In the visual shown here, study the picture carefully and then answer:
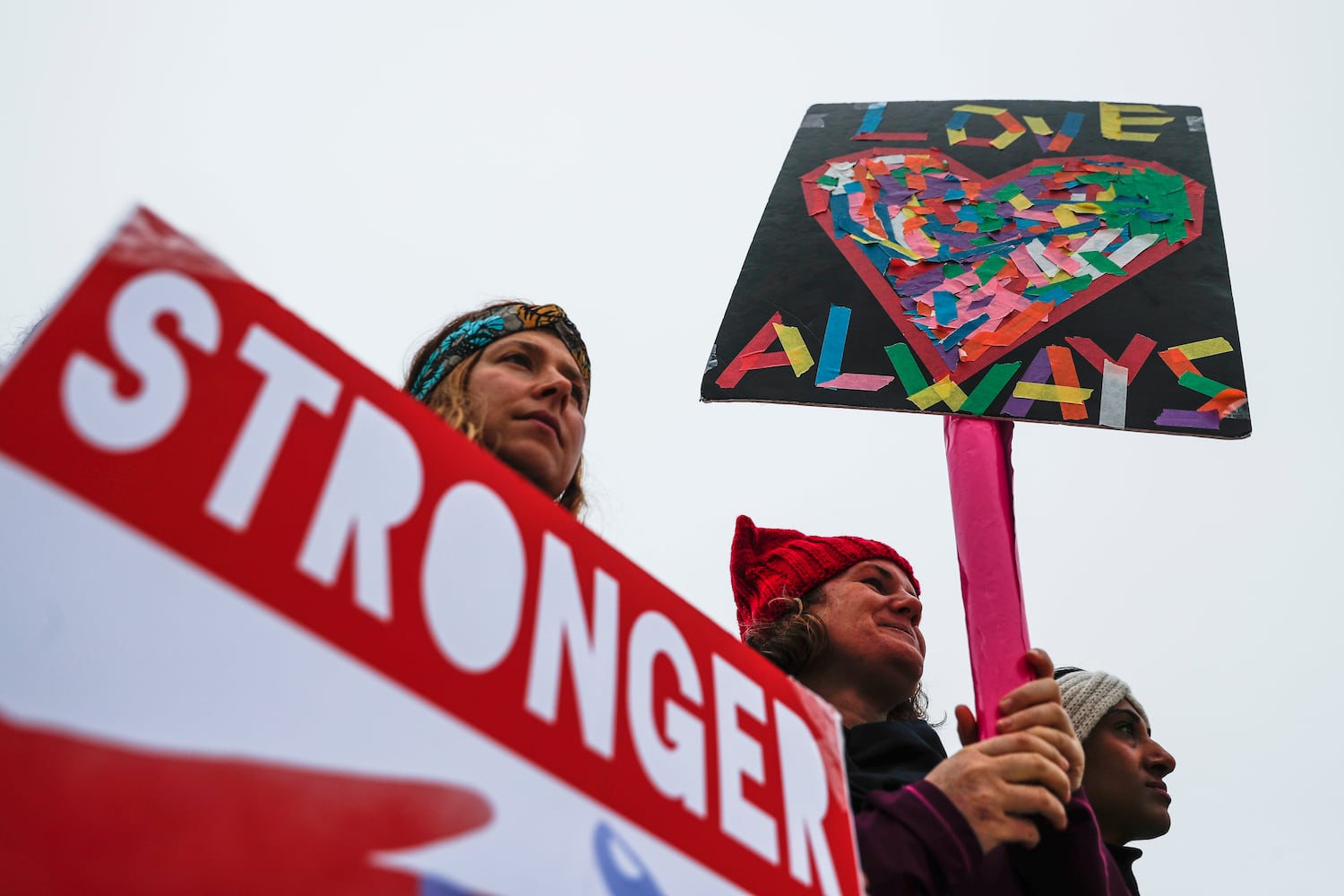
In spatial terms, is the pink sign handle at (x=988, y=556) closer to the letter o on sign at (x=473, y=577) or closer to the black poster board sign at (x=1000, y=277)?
the black poster board sign at (x=1000, y=277)

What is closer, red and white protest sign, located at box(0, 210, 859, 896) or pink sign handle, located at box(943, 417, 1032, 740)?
red and white protest sign, located at box(0, 210, 859, 896)

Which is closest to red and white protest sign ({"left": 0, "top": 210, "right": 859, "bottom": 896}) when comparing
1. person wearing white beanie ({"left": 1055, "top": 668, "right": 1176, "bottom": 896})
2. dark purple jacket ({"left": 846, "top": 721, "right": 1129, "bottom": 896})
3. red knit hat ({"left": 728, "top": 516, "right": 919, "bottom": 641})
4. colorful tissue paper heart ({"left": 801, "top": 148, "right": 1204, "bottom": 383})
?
dark purple jacket ({"left": 846, "top": 721, "right": 1129, "bottom": 896})

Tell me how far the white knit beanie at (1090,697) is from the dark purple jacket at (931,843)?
86 cm

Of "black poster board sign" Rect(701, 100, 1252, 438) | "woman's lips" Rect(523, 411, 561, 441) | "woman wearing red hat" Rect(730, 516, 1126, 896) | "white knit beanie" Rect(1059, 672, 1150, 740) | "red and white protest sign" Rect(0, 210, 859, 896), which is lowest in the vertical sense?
"red and white protest sign" Rect(0, 210, 859, 896)

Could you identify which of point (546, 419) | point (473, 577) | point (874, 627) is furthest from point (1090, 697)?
point (473, 577)

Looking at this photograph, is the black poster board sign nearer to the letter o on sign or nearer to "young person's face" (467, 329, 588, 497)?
"young person's face" (467, 329, 588, 497)

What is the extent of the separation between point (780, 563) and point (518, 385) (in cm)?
107

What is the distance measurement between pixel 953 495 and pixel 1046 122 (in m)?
1.23

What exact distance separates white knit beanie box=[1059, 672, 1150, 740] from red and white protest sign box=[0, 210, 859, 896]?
6.25 feet

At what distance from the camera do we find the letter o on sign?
3.51 ft

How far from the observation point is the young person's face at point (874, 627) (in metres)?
2.64

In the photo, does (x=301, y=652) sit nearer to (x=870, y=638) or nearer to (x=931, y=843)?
(x=931, y=843)

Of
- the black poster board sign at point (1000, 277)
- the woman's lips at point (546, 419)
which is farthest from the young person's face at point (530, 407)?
the black poster board sign at point (1000, 277)

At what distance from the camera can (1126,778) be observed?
2938mm
